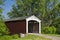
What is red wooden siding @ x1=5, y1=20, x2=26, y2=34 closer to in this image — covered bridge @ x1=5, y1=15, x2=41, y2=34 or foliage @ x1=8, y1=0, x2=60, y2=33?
covered bridge @ x1=5, y1=15, x2=41, y2=34

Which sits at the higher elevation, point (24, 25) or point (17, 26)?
point (24, 25)

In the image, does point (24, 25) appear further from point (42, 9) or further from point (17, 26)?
point (42, 9)

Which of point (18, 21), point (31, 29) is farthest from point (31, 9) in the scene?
point (18, 21)

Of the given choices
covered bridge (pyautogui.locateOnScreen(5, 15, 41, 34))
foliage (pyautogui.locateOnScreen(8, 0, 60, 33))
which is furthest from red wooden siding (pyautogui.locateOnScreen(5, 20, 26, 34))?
foliage (pyautogui.locateOnScreen(8, 0, 60, 33))

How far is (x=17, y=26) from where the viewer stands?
40312 mm

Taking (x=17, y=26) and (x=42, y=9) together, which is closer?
(x=17, y=26)

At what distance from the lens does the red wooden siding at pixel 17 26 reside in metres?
39.2

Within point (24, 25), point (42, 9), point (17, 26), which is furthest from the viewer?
point (42, 9)

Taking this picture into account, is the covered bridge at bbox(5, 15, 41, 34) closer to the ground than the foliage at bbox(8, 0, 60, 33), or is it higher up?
closer to the ground

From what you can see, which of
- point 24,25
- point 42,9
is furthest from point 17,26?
point 42,9

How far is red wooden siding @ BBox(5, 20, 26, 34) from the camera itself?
128ft

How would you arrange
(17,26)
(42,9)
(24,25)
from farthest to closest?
(42,9) → (17,26) → (24,25)

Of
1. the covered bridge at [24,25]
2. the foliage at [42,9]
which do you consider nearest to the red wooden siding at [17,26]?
the covered bridge at [24,25]

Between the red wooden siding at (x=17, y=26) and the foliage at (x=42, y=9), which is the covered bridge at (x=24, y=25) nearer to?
the red wooden siding at (x=17, y=26)
